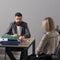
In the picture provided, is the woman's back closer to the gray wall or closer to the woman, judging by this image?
the woman

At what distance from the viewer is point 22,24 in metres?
5.14

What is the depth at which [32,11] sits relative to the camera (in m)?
5.77

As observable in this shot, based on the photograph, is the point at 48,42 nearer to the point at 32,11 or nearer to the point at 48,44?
the point at 48,44

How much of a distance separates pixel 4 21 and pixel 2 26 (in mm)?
140

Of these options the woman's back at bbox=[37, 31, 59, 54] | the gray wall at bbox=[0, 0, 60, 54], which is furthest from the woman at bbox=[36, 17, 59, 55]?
the gray wall at bbox=[0, 0, 60, 54]

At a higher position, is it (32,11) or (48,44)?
(32,11)

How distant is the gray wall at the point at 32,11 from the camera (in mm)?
5695

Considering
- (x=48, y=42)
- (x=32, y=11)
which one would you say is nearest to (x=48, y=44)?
(x=48, y=42)

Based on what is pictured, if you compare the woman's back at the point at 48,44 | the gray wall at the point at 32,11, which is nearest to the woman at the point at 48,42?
the woman's back at the point at 48,44

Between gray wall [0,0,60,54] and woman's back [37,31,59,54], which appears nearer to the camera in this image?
woman's back [37,31,59,54]

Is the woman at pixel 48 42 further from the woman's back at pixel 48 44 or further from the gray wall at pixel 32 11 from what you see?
the gray wall at pixel 32 11

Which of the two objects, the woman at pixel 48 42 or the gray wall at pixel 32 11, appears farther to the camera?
the gray wall at pixel 32 11

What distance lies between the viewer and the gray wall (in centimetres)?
570

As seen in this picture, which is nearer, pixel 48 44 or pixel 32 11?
pixel 48 44
